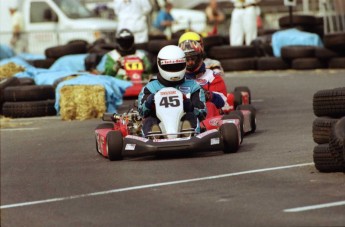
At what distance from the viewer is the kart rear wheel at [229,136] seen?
12.0 metres

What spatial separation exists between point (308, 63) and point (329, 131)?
1373 cm

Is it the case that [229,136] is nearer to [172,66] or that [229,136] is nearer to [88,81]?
[172,66]

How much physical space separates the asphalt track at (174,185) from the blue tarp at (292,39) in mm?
9601

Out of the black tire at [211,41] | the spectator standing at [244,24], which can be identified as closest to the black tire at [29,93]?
the black tire at [211,41]

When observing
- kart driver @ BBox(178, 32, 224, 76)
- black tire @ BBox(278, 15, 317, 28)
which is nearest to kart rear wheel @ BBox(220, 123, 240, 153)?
kart driver @ BBox(178, 32, 224, 76)

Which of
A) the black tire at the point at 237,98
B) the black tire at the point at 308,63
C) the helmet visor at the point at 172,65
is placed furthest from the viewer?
the black tire at the point at 308,63

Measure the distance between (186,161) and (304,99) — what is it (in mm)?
7078

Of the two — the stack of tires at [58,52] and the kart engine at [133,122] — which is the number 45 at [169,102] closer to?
the kart engine at [133,122]

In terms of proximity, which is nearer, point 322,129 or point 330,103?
point 322,129

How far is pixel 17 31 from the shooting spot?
28.3 m

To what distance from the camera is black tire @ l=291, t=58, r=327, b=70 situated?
24016mm

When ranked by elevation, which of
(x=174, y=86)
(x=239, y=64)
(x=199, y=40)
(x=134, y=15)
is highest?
(x=199, y=40)

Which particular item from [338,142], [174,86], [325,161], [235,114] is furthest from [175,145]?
[338,142]

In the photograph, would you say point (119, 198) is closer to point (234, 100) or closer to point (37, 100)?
point (234, 100)
